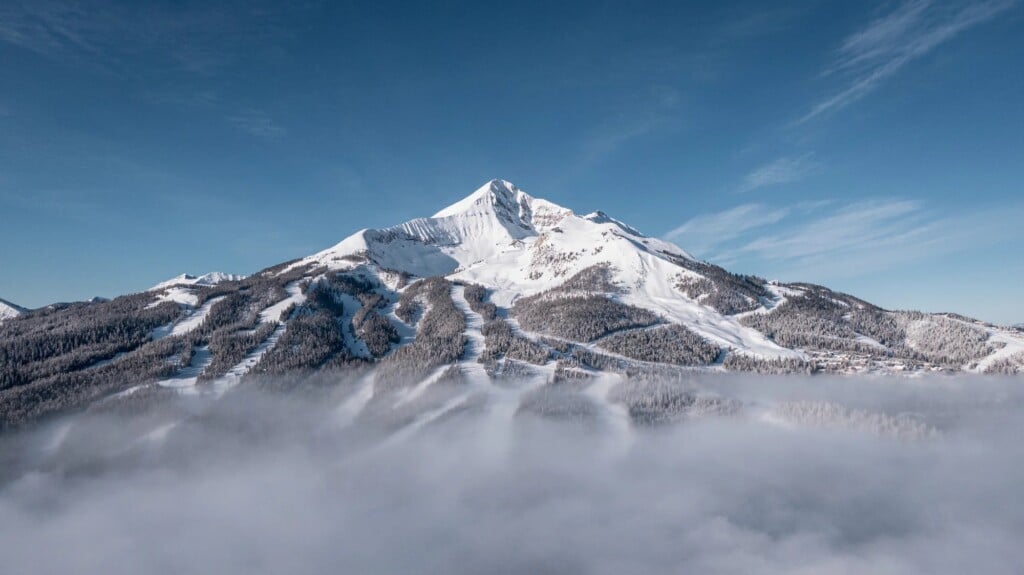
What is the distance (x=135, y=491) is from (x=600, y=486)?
15798 centimetres

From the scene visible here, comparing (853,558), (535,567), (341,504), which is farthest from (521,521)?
(853,558)

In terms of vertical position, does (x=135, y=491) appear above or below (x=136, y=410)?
below

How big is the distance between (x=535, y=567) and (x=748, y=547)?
6723 centimetres

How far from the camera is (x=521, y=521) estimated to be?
18688 centimetres

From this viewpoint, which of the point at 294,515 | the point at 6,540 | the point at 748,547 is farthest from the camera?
the point at 294,515

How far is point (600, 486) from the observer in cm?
19462

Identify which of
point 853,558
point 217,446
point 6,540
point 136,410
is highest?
point 136,410

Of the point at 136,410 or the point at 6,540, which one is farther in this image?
the point at 136,410


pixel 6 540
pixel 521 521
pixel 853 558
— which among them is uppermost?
pixel 6 540

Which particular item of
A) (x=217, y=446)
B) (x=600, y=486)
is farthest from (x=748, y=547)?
(x=217, y=446)

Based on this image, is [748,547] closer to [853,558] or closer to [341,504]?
[853,558]

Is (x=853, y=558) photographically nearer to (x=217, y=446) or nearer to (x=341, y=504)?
(x=341, y=504)

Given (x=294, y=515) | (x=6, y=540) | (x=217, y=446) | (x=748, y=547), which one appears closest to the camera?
(x=6, y=540)

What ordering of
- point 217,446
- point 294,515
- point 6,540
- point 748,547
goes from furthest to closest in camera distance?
point 217,446
point 294,515
point 748,547
point 6,540
